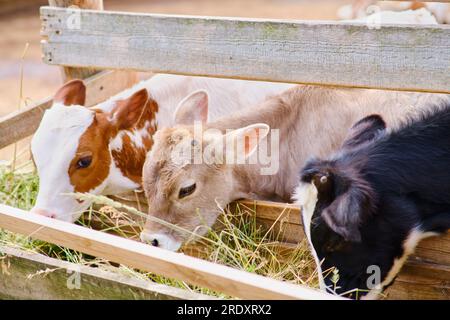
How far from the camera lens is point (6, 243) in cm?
352

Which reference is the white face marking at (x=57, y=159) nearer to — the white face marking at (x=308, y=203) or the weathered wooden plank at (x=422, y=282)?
the white face marking at (x=308, y=203)

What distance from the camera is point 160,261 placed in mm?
2385

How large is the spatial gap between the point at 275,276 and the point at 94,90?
76.5 inches

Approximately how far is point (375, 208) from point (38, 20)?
11.4 metres

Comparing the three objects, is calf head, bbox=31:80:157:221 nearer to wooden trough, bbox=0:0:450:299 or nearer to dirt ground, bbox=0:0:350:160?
wooden trough, bbox=0:0:450:299

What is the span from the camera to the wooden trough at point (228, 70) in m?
2.46

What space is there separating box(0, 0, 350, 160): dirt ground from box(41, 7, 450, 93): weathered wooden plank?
4.86 metres

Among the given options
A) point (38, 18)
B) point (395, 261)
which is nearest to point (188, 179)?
point (395, 261)

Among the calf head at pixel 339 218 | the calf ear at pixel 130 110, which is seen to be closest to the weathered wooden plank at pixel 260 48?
the calf ear at pixel 130 110

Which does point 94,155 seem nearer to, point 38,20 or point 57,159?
point 57,159

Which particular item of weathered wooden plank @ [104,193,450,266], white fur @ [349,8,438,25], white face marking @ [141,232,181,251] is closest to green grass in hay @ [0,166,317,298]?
weathered wooden plank @ [104,193,450,266]

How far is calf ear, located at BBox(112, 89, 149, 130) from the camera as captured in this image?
4008 millimetres

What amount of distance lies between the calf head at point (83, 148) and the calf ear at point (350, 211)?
150 centimetres
